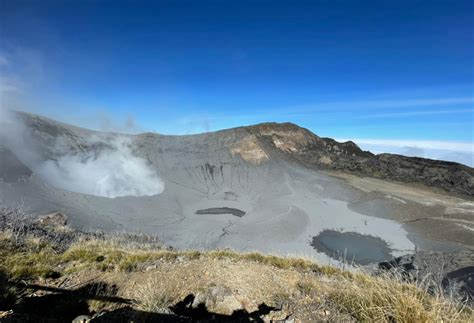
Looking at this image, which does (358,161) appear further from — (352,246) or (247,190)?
(352,246)

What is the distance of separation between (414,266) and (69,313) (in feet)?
37.4

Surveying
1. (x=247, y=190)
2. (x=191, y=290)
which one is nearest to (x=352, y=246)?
(x=247, y=190)

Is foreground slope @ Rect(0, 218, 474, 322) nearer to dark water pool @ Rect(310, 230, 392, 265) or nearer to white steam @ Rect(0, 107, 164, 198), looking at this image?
dark water pool @ Rect(310, 230, 392, 265)

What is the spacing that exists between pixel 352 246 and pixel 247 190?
1024 centimetres

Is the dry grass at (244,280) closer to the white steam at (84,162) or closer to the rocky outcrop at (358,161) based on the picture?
the white steam at (84,162)

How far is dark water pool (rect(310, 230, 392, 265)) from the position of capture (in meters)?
12.7

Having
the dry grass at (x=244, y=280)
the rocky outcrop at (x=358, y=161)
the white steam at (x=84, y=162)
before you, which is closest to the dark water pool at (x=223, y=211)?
the white steam at (x=84, y=162)

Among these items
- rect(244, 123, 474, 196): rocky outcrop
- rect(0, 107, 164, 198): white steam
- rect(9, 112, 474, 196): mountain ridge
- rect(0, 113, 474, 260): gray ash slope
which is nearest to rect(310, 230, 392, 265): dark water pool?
rect(0, 113, 474, 260): gray ash slope

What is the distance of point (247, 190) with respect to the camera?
2300cm

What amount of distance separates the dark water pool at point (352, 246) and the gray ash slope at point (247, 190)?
48cm

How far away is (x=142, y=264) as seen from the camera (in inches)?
215

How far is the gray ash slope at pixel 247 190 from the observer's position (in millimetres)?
14172

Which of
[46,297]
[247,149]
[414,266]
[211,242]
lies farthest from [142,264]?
[247,149]

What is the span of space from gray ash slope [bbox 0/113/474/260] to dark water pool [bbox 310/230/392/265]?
0.48 m
